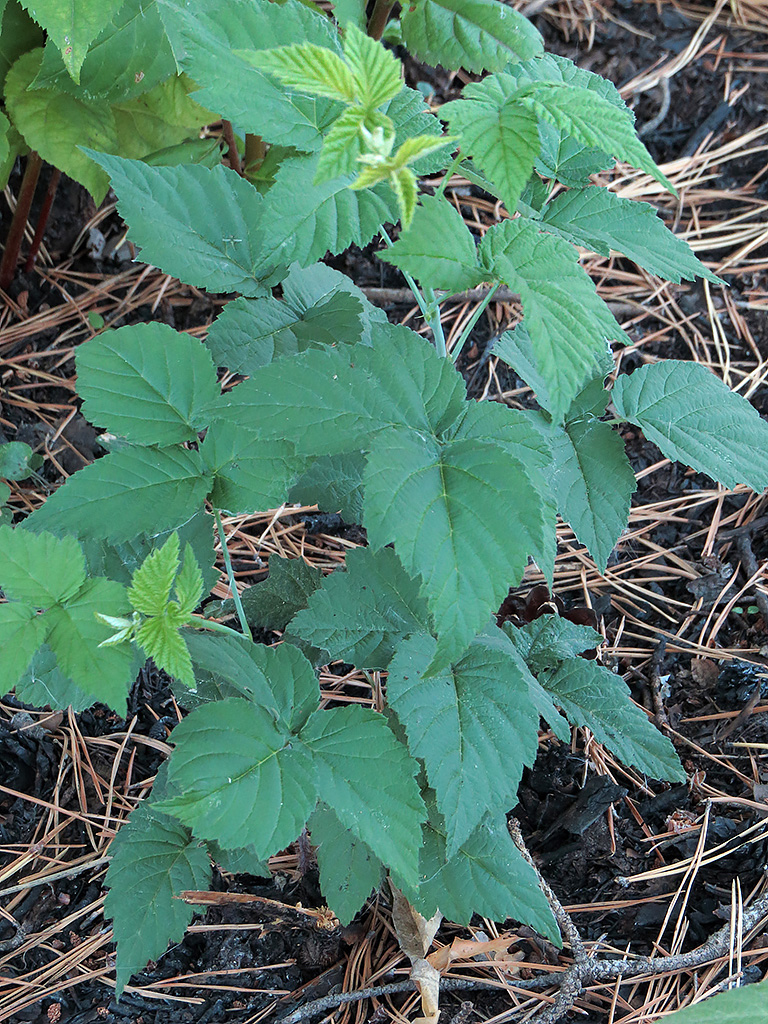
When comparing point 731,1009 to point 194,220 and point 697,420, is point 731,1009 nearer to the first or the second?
point 697,420

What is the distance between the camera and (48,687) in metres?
1.29

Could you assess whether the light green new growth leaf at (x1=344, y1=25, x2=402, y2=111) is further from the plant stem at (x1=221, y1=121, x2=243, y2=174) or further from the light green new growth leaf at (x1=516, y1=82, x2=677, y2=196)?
the plant stem at (x1=221, y1=121, x2=243, y2=174)

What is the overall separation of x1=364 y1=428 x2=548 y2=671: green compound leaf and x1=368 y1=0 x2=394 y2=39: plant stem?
1229 mm

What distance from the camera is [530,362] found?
138cm

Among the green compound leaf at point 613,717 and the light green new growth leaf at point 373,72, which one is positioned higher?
the light green new growth leaf at point 373,72

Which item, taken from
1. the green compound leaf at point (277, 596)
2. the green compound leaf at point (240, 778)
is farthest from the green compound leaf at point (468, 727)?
the green compound leaf at point (277, 596)

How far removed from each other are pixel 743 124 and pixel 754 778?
6.39 feet

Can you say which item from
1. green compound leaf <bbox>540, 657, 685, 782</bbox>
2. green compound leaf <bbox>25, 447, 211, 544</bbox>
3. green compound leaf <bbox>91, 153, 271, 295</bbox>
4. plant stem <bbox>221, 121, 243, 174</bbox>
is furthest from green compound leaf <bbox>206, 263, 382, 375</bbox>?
plant stem <bbox>221, 121, 243, 174</bbox>

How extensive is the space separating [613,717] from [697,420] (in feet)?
1.55

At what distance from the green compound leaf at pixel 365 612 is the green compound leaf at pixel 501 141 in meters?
0.52

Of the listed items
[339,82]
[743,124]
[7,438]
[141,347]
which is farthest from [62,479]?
[743,124]

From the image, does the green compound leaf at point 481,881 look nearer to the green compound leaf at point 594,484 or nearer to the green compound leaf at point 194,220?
the green compound leaf at point 594,484

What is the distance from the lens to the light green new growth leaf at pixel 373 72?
36.1 inches

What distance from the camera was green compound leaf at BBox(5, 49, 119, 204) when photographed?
1853mm
